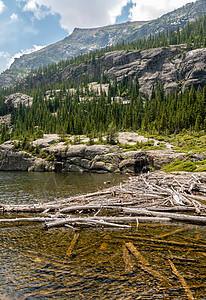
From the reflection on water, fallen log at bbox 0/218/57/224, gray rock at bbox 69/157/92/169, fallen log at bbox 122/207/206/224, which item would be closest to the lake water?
the reflection on water

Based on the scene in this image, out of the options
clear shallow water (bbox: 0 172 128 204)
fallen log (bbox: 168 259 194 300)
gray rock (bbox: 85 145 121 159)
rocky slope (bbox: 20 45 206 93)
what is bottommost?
clear shallow water (bbox: 0 172 128 204)

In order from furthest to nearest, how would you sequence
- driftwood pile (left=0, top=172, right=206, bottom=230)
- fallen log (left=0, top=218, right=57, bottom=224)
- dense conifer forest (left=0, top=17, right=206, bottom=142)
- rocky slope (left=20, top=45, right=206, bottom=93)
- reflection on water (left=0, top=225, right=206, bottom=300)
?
1. rocky slope (left=20, top=45, right=206, bottom=93)
2. dense conifer forest (left=0, top=17, right=206, bottom=142)
3. fallen log (left=0, top=218, right=57, bottom=224)
4. driftwood pile (left=0, top=172, right=206, bottom=230)
5. reflection on water (left=0, top=225, right=206, bottom=300)

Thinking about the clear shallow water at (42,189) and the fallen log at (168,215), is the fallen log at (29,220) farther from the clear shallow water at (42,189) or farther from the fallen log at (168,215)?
the clear shallow water at (42,189)

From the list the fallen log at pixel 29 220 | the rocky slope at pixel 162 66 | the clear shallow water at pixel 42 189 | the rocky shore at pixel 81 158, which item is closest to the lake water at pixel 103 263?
the fallen log at pixel 29 220

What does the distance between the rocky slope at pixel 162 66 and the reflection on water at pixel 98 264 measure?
463 ft

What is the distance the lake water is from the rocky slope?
462 feet

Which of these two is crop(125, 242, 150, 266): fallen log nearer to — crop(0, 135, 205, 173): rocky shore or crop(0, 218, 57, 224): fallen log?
crop(0, 218, 57, 224): fallen log

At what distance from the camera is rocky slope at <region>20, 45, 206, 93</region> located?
135 m

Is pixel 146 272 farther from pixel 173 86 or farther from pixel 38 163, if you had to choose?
pixel 173 86

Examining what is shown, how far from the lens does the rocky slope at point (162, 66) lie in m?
135

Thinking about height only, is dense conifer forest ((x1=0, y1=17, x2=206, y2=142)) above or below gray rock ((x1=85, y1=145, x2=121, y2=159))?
above

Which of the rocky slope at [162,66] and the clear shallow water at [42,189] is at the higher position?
the rocky slope at [162,66]

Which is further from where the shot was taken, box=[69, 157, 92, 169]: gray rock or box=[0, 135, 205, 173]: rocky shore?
box=[69, 157, 92, 169]: gray rock

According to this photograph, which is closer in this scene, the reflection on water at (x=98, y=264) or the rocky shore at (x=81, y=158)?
the reflection on water at (x=98, y=264)
